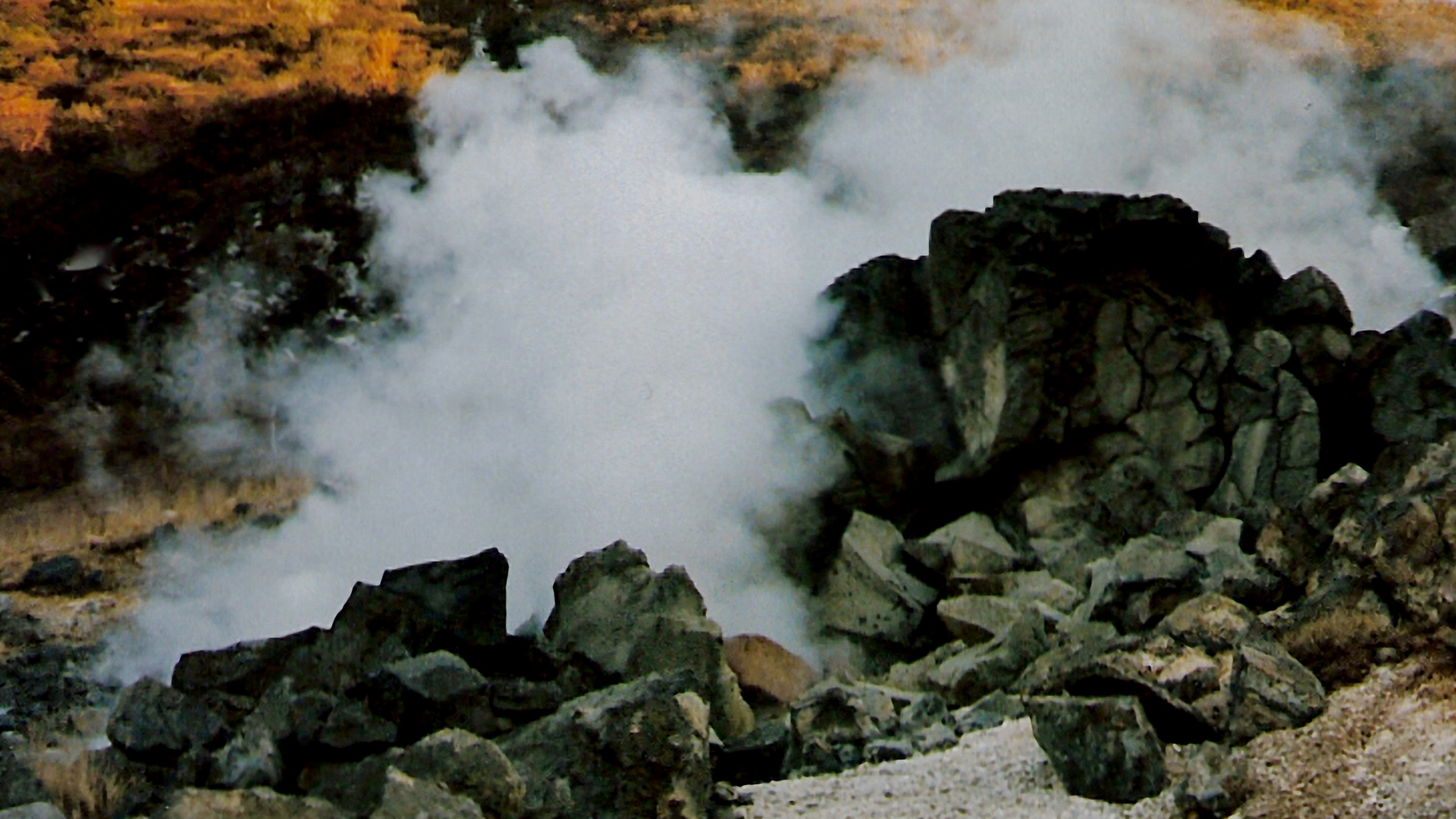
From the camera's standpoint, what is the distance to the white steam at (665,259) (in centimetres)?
1331

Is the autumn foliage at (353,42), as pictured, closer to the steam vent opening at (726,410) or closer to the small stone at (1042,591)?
the steam vent opening at (726,410)

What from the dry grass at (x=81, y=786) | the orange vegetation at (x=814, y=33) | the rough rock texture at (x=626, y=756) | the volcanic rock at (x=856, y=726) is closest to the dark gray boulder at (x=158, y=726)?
the dry grass at (x=81, y=786)

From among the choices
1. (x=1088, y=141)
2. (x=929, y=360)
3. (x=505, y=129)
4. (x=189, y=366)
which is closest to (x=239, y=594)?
(x=189, y=366)

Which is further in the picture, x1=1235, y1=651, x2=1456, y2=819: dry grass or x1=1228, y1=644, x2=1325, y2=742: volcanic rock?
x1=1228, y1=644, x2=1325, y2=742: volcanic rock

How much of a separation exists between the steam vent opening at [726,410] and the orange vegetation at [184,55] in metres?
0.07

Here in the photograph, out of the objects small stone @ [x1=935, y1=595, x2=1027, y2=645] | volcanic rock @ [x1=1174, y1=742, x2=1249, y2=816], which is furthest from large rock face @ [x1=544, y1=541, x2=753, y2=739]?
volcanic rock @ [x1=1174, y1=742, x2=1249, y2=816]

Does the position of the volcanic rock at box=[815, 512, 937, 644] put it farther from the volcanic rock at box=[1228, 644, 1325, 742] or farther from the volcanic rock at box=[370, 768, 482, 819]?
the volcanic rock at box=[370, 768, 482, 819]

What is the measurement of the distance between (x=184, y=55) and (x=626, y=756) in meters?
14.0

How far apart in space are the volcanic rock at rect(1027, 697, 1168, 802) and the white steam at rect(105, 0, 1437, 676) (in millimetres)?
6219

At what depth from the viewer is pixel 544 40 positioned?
19.3 meters

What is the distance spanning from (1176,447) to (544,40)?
10.1 m

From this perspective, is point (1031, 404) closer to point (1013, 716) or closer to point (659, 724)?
point (1013, 716)

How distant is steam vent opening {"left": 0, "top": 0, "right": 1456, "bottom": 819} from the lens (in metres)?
6.46

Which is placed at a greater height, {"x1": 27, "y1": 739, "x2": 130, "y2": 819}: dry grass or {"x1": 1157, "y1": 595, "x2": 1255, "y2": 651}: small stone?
{"x1": 1157, "y1": 595, "x2": 1255, "y2": 651}: small stone
